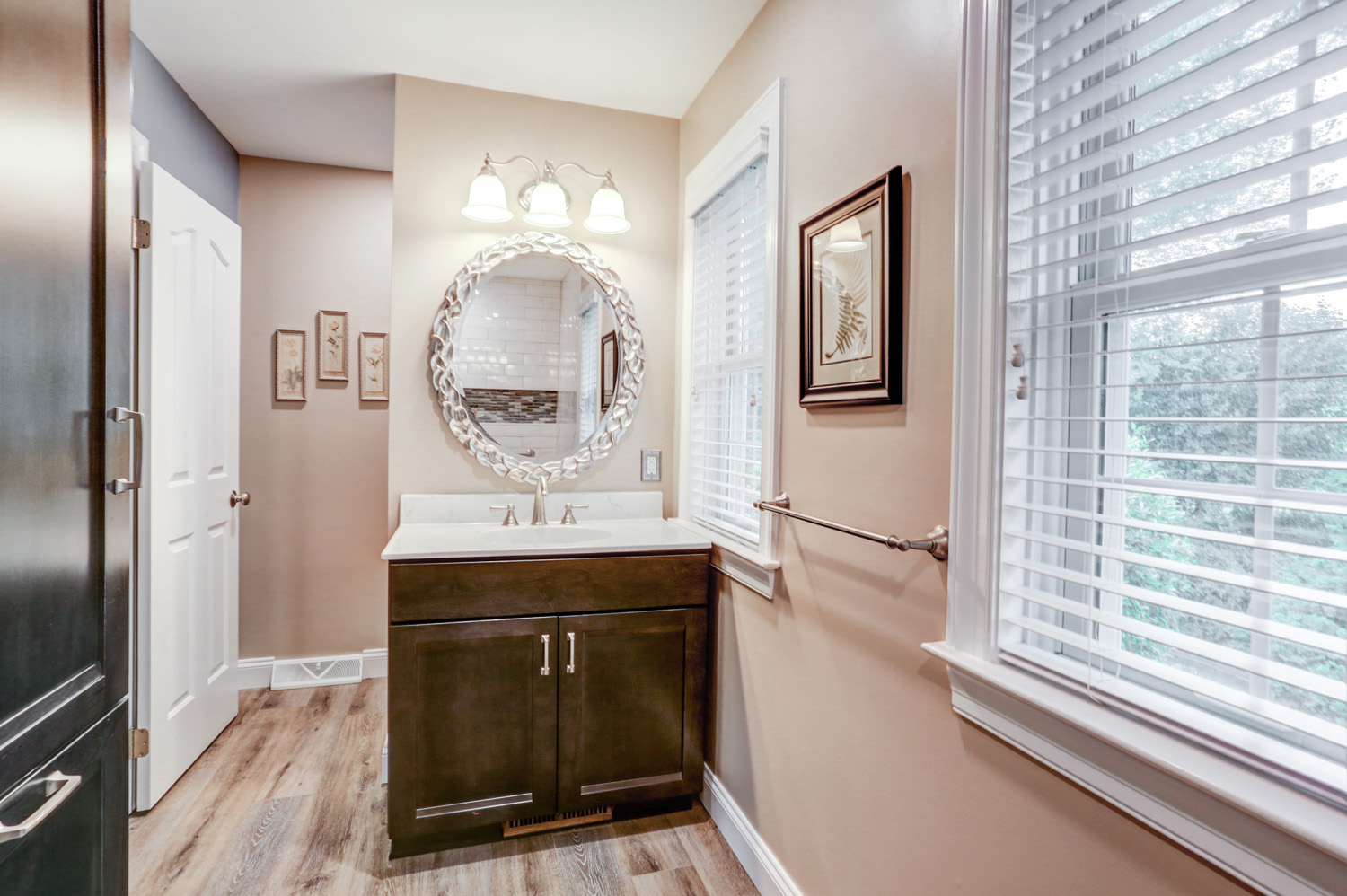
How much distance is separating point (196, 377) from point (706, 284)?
1.81 m

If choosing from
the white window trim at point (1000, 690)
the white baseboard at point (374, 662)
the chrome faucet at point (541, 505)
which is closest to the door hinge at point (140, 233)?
the chrome faucet at point (541, 505)

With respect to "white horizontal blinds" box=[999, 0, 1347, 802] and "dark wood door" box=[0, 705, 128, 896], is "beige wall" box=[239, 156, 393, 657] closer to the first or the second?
"dark wood door" box=[0, 705, 128, 896]

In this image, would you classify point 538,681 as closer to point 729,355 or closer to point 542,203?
point 729,355

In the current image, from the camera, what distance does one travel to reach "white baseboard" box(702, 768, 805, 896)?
176 centimetres

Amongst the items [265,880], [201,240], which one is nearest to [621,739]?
[265,880]

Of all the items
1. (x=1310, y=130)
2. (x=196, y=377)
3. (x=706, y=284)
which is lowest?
(x=196, y=377)

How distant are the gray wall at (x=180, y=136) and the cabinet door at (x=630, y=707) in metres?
2.12

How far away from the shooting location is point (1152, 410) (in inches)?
35.8

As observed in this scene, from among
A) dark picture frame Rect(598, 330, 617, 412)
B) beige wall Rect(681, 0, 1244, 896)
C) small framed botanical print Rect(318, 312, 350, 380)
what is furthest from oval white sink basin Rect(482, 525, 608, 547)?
small framed botanical print Rect(318, 312, 350, 380)

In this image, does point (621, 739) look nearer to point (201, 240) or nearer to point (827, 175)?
point (827, 175)

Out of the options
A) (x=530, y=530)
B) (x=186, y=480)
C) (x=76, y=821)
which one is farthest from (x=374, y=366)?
(x=76, y=821)

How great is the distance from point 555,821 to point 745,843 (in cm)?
59

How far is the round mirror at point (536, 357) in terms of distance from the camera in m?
2.48

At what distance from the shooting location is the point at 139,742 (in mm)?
2113
